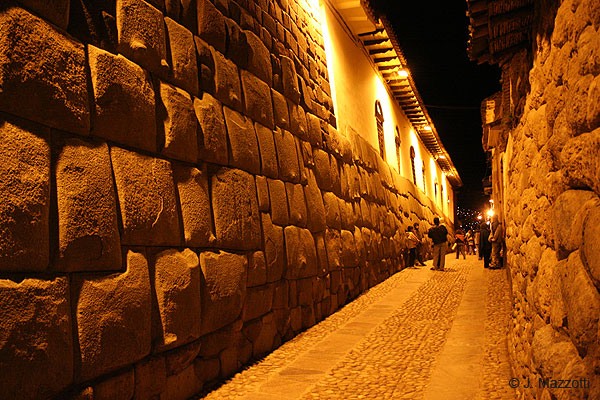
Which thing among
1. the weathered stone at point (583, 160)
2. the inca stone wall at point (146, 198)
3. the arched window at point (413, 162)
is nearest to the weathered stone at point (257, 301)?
the inca stone wall at point (146, 198)

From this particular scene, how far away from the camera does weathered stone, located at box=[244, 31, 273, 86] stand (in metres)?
4.65

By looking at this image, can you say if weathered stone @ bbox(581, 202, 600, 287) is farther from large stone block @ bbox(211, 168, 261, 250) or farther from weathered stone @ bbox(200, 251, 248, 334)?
large stone block @ bbox(211, 168, 261, 250)

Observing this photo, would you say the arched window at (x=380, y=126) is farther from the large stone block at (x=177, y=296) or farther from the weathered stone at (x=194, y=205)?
the large stone block at (x=177, y=296)

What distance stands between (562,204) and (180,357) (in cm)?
250

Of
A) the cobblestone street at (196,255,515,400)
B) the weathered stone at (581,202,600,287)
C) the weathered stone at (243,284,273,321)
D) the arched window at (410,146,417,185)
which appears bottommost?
the cobblestone street at (196,255,515,400)

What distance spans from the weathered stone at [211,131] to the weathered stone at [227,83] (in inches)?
5.3

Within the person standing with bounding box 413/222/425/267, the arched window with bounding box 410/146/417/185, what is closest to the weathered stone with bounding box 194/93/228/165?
the person standing with bounding box 413/222/425/267

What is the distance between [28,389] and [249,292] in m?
2.17

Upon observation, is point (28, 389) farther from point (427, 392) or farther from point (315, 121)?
point (315, 121)

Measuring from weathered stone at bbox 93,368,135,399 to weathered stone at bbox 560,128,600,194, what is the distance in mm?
2493

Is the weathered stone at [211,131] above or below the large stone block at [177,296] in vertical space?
above

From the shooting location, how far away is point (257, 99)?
4.61 meters

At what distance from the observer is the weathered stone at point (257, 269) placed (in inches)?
161

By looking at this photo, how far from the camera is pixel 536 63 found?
293 centimetres
